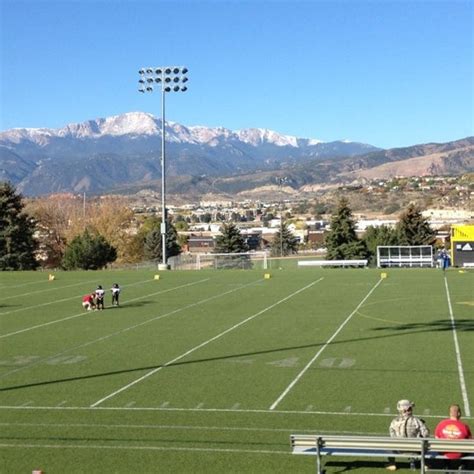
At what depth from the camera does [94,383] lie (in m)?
17.4

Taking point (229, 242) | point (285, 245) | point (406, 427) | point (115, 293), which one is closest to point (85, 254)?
point (229, 242)

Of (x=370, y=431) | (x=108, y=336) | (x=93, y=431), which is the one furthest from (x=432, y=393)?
(x=108, y=336)

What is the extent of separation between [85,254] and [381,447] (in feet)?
188

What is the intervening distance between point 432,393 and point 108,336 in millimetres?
10641

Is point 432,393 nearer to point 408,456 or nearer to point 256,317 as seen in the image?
point 408,456

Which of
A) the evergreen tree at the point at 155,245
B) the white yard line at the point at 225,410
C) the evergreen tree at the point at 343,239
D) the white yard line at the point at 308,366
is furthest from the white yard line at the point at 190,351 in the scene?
the evergreen tree at the point at 155,245

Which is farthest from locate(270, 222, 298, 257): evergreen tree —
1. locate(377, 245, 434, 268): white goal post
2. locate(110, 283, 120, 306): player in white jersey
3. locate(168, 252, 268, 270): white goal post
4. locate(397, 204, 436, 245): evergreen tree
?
locate(110, 283, 120, 306): player in white jersey

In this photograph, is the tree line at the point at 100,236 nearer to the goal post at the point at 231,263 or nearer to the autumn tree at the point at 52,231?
the autumn tree at the point at 52,231

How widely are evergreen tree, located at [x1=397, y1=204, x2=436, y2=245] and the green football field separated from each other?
4488 centimetres

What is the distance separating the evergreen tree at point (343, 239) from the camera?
248 feet

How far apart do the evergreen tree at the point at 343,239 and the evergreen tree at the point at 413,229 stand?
546 centimetres

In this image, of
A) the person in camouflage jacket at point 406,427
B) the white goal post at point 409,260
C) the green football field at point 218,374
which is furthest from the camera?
the white goal post at point 409,260

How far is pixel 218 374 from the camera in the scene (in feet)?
59.5

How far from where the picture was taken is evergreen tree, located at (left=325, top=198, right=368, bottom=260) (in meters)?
75.7
